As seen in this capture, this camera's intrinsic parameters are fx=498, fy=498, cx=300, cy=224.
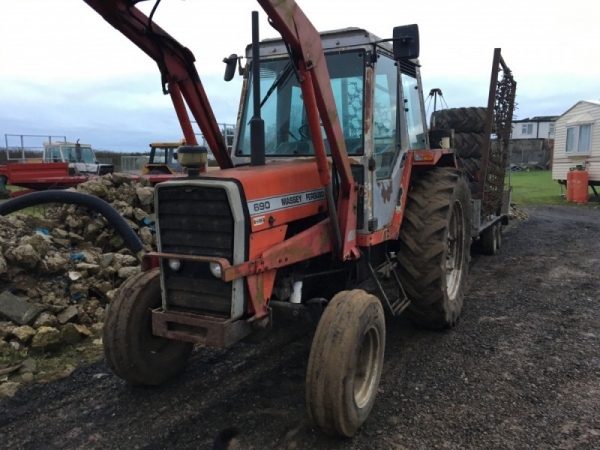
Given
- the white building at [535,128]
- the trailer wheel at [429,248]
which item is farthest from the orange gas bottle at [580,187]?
the white building at [535,128]

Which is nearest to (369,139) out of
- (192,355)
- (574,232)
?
(192,355)

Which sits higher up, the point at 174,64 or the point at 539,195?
the point at 174,64

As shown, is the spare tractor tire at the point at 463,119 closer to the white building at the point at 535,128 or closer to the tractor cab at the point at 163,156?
the tractor cab at the point at 163,156

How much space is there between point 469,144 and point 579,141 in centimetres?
1387

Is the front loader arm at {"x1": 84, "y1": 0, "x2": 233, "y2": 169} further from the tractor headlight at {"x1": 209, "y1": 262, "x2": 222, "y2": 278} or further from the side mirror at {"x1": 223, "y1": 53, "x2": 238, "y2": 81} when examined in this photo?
the tractor headlight at {"x1": 209, "y1": 262, "x2": 222, "y2": 278}

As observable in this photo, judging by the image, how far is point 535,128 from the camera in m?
49.7

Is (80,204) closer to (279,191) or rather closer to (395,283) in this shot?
(279,191)

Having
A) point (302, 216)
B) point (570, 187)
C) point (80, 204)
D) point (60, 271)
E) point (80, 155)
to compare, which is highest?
point (80, 155)

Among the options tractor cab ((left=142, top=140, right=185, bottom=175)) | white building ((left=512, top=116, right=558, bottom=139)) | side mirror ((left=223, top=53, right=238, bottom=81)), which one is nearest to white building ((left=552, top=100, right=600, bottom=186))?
tractor cab ((left=142, top=140, right=185, bottom=175))

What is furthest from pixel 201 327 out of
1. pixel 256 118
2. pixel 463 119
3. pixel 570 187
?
pixel 570 187

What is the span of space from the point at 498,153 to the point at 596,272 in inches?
116

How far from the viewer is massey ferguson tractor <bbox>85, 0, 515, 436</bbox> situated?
318 centimetres

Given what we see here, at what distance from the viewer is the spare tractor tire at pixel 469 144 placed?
9344 mm

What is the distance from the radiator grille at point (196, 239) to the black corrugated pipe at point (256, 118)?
728 millimetres
